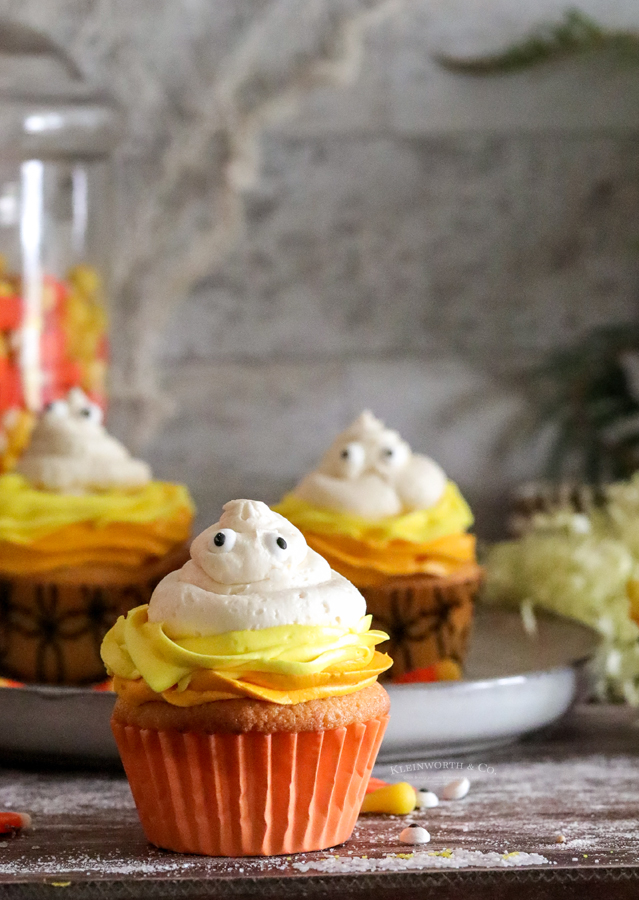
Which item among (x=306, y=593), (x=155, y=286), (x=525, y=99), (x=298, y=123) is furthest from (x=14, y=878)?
(x=525, y=99)

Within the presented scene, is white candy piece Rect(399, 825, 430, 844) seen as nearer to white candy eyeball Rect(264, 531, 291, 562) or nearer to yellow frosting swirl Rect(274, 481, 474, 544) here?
white candy eyeball Rect(264, 531, 291, 562)

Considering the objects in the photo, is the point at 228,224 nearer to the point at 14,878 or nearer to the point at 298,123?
the point at 298,123

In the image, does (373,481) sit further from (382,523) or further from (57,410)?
(57,410)

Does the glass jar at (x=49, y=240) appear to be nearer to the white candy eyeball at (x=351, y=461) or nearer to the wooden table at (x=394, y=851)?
the white candy eyeball at (x=351, y=461)

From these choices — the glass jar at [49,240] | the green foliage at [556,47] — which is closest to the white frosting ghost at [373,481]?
the glass jar at [49,240]

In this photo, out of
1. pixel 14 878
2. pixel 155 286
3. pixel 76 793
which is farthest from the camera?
pixel 155 286

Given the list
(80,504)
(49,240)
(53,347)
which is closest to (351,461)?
(80,504)
